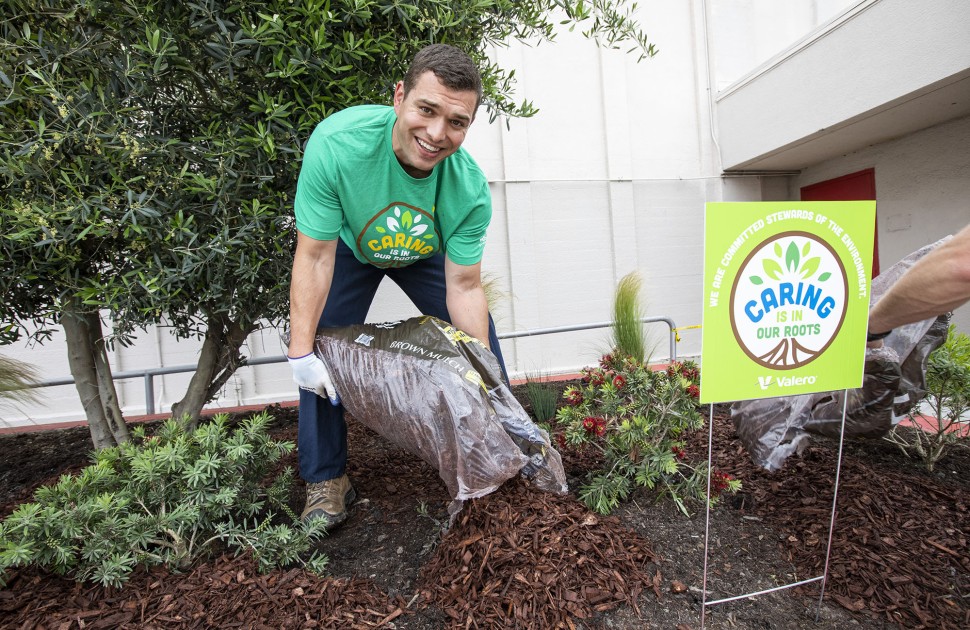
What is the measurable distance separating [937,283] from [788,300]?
385mm

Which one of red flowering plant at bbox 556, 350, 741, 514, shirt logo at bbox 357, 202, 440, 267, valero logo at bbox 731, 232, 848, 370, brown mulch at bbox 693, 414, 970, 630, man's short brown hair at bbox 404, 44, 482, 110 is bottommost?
brown mulch at bbox 693, 414, 970, 630

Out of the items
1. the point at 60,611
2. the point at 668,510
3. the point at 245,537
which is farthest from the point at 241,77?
the point at 668,510

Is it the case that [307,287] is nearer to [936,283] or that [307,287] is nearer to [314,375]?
[314,375]

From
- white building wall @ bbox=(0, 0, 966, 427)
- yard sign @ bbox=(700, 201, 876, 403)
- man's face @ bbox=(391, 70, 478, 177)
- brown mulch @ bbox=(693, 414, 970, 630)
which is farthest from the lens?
white building wall @ bbox=(0, 0, 966, 427)

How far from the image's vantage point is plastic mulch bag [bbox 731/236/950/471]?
7.47 feet

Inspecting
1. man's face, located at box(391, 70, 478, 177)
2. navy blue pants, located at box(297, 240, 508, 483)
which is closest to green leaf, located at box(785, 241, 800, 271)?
man's face, located at box(391, 70, 478, 177)

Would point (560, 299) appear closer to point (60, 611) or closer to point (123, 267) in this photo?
point (123, 267)

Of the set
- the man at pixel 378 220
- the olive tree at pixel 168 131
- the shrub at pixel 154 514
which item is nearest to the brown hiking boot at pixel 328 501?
the man at pixel 378 220

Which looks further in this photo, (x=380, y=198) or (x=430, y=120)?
(x=380, y=198)

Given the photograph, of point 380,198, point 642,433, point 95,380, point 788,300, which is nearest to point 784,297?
point 788,300

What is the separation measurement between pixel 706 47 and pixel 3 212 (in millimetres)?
7696

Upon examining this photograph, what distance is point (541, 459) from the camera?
2.10 m

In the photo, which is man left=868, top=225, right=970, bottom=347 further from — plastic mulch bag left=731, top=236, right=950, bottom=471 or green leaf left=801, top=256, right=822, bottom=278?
plastic mulch bag left=731, top=236, right=950, bottom=471

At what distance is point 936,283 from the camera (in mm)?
1534
